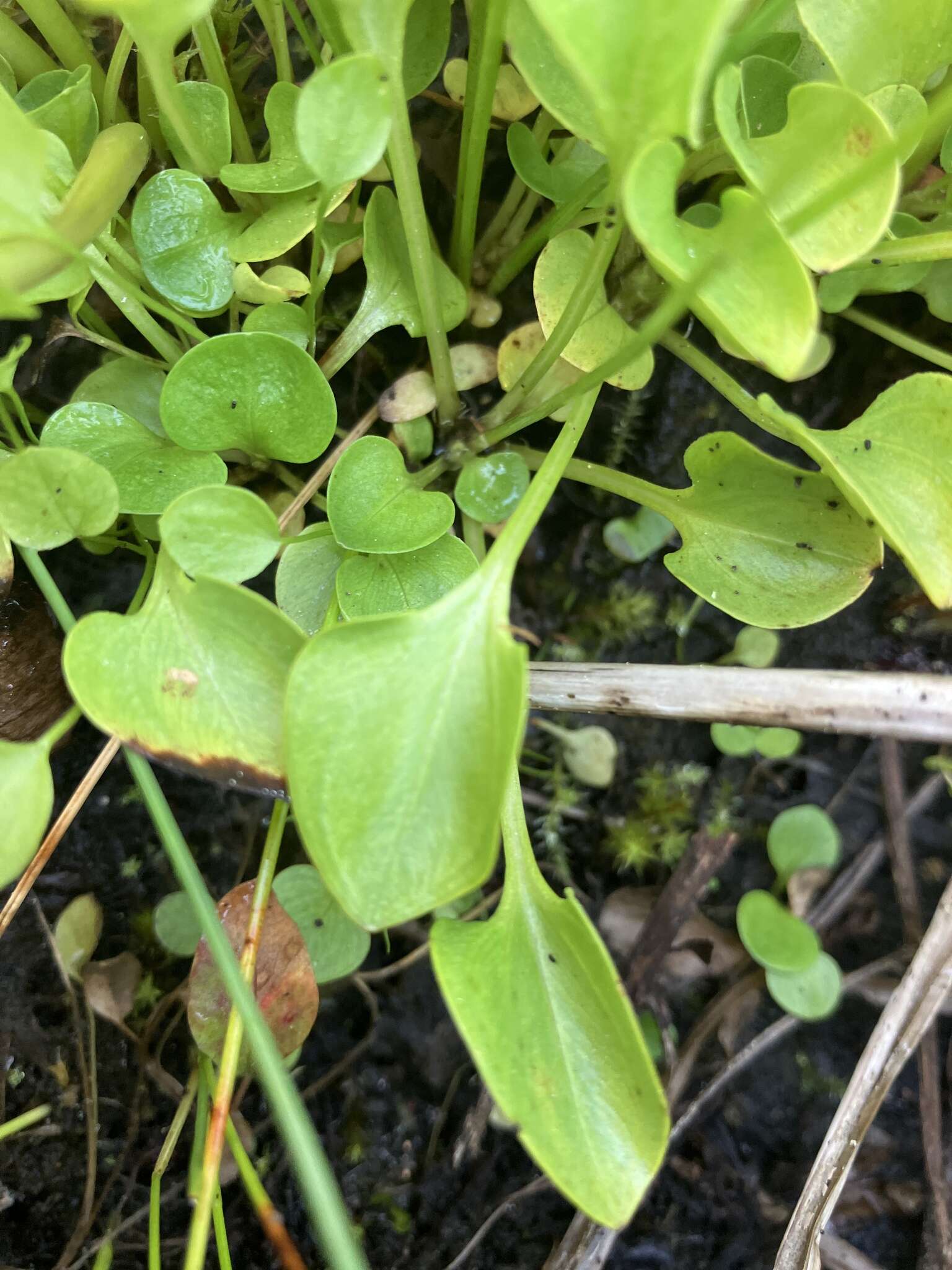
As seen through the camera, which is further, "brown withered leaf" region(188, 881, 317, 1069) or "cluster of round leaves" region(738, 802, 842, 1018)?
"cluster of round leaves" region(738, 802, 842, 1018)

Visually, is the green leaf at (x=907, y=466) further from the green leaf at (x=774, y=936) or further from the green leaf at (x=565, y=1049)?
the green leaf at (x=774, y=936)

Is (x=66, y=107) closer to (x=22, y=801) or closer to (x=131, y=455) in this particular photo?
(x=131, y=455)

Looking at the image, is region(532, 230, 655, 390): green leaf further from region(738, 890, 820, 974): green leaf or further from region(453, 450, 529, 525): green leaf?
region(738, 890, 820, 974): green leaf

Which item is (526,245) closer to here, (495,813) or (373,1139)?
(495,813)

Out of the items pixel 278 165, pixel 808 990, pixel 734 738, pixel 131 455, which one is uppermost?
pixel 278 165

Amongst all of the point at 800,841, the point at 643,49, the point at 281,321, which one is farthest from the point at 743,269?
the point at 800,841

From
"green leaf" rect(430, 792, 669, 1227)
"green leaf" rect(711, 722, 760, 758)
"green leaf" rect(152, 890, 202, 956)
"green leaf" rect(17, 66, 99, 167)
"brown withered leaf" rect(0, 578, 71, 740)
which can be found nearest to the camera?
"green leaf" rect(430, 792, 669, 1227)

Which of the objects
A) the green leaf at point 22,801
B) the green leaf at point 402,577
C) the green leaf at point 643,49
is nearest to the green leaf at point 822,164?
the green leaf at point 643,49

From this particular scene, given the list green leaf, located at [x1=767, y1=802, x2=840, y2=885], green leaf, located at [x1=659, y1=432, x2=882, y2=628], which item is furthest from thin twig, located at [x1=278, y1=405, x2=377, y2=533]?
green leaf, located at [x1=767, y1=802, x2=840, y2=885]
